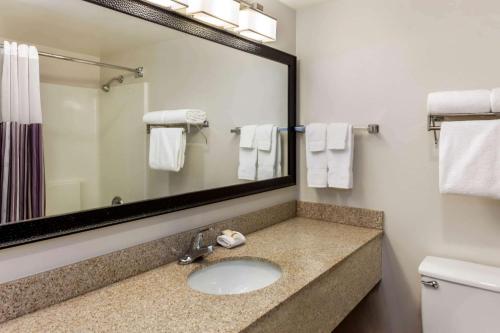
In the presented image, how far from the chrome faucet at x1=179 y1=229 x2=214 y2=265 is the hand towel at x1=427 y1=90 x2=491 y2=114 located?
1.20 m

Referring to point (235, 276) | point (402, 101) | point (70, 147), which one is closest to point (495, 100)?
point (402, 101)

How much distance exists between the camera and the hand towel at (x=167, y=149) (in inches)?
56.7

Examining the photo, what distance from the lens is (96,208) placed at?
3.84 ft

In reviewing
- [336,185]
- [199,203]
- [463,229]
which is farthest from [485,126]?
[199,203]

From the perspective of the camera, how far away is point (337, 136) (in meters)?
1.93

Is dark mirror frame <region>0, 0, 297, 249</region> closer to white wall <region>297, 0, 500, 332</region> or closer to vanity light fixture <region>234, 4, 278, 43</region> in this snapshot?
vanity light fixture <region>234, 4, 278, 43</region>

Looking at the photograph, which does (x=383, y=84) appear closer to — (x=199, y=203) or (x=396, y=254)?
(x=396, y=254)

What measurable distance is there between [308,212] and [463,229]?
852mm

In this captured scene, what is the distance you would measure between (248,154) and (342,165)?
54cm

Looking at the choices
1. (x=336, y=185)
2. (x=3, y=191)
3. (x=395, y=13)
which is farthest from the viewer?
(x=336, y=185)

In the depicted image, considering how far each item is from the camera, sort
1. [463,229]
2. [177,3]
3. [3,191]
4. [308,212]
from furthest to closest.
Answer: [308,212], [463,229], [177,3], [3,191]

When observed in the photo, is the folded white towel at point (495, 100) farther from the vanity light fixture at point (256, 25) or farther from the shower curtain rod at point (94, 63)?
the shower curtain rod at point (94, 63)

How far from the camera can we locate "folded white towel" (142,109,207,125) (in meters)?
1.41

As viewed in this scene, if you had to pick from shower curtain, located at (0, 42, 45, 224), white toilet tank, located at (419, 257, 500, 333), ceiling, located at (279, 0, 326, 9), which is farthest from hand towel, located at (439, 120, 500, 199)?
shower curtain, located at (0, 42, 45, 224)
